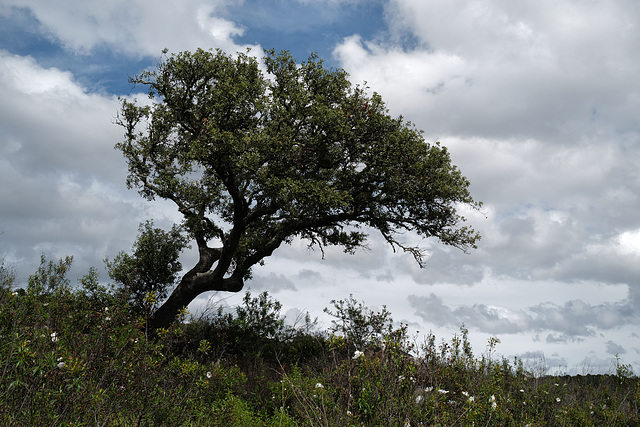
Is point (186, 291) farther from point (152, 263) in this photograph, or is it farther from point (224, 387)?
point (224, 387)

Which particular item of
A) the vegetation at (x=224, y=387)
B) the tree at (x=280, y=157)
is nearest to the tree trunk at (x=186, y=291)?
the tree at (x=280, y=157)

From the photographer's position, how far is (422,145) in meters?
17.5

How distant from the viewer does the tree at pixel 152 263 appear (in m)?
19.9

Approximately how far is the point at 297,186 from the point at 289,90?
4.13 metres

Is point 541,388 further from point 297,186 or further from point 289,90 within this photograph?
point 289,90

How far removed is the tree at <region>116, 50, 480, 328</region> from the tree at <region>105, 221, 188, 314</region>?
49.5 inches

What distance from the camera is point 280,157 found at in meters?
16.6

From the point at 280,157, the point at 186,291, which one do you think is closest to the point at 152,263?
the point at 186,291

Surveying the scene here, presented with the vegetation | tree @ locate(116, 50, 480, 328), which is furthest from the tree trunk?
the vegetation

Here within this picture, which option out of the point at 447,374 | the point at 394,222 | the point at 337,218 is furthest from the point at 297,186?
the point at 447,374

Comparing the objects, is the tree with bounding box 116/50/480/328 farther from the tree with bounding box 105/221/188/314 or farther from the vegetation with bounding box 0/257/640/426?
the vegetation with bounding box 0/257/640/426

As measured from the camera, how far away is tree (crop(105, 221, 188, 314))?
65.4 ft

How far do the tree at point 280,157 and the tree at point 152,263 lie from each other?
1.26 metres

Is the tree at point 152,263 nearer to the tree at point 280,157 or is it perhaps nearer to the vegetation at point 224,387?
the tree at point 280,157
